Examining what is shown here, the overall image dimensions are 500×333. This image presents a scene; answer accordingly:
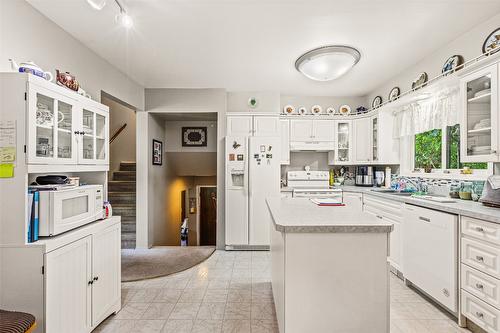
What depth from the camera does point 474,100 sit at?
2.20 meters

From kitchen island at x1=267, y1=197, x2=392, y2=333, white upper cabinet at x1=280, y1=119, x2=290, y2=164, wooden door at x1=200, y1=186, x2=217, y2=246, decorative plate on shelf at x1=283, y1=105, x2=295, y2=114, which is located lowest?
wooden door at x1=200, y1=186, x2=217, y2=246

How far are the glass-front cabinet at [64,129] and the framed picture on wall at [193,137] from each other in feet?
8.89

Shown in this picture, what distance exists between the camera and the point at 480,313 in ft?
6.03

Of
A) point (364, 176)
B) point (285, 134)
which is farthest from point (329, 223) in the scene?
point (364, 176)

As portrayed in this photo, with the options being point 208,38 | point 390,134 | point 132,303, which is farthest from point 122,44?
point 390,134

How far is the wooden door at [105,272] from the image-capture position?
1942 mm

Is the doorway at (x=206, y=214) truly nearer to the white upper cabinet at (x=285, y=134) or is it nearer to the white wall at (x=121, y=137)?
the white wall at (x=121, y=137)

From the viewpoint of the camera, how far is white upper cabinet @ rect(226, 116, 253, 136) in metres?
4.10

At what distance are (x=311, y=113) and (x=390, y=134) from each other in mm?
1376

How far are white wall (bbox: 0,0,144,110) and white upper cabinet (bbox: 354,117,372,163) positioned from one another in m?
3.79

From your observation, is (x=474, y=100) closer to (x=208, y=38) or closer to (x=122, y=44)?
(x=208, y=38)

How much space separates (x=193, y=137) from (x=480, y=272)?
453cm

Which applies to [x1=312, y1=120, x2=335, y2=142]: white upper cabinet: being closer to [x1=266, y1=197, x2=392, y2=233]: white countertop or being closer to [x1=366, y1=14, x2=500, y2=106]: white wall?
[x1=366, y1=14, x2=500, y2=106]: white wall

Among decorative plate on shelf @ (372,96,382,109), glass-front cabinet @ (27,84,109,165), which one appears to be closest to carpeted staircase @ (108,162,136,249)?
glass-front cabinet @ (27,84,109,165)
